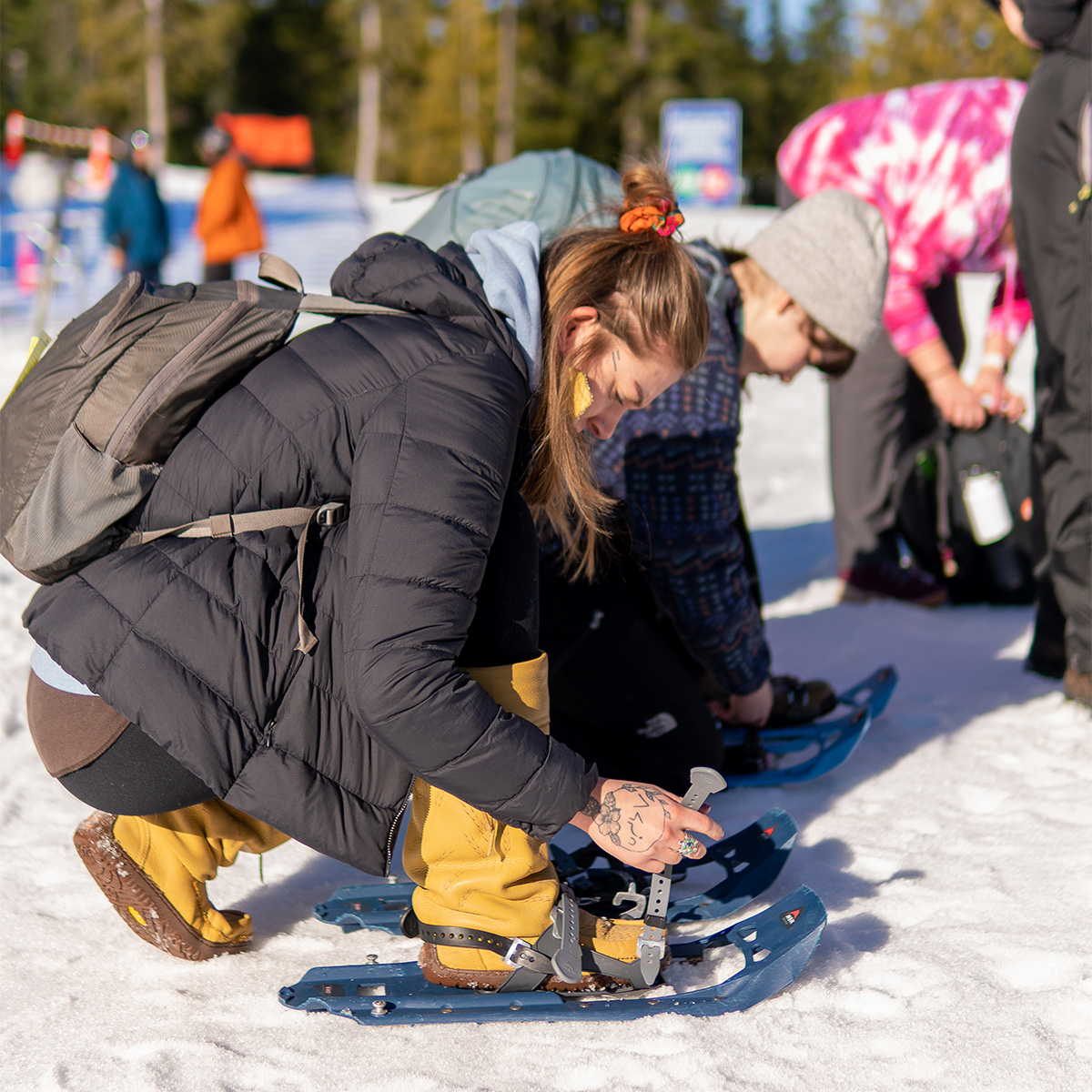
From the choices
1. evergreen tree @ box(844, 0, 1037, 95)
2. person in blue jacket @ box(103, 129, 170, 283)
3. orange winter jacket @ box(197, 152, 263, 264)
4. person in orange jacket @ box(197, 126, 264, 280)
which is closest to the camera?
person in blue jacket @ box(103, 129, 170, 283)

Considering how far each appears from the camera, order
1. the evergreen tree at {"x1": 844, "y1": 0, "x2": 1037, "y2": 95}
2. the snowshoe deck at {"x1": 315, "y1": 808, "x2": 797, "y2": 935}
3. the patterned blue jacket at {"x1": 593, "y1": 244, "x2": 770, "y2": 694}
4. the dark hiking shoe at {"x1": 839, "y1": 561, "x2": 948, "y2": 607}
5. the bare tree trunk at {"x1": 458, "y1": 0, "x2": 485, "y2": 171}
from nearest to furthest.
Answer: the snowshoe deck at {"x1": 315, "y1": 808, "x2": 797, "y2": 935} < the patterned blue jacket at {"x1": 593, "y1": 244, "x2": 770, "y2": 694} < the dark hiking shoe at {"x1": 839, "y1": 561, "x2": 948, "y2": 607} < the evergreen tree at {"x1": 844, "y1": 0, "x2": 1037, "y2": 95} < the bare tree trunk at {"x1": 458, "y1": 0, "x2": 485, "y2": 171}

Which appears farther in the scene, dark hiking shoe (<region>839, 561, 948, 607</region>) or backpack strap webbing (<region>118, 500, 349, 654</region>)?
dark hiking shoe (<region>839, 561, 948, 607</region>)

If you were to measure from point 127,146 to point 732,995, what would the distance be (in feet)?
27.1

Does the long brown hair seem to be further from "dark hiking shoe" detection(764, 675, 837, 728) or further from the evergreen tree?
the evergreen tree

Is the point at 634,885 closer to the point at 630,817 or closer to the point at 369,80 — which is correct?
the point at 630,817

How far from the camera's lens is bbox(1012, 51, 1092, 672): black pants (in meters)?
2.75

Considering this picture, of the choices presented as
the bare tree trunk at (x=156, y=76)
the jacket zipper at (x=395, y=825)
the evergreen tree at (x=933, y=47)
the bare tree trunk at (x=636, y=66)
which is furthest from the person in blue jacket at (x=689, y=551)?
the bare tree trunk at (x=636, y=66)

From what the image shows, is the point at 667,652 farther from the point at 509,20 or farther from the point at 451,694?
the point at 509,20

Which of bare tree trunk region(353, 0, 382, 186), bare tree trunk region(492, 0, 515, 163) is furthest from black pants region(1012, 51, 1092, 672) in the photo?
bare tree trunk region(492, 0, 515, 163)

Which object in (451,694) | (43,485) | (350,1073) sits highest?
(43,485)

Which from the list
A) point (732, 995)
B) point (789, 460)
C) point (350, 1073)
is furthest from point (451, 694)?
point (789, 460)

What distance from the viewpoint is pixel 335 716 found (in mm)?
1607

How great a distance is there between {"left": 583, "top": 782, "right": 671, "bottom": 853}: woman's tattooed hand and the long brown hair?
0.47m

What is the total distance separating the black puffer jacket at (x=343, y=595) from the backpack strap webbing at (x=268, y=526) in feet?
0.06
